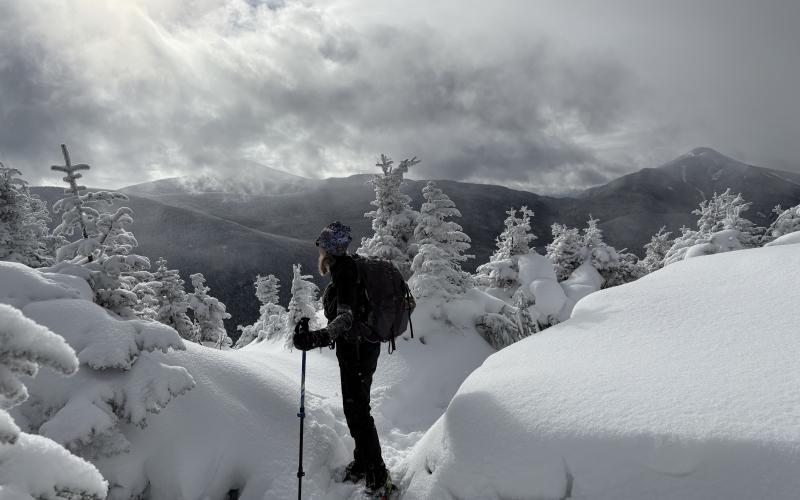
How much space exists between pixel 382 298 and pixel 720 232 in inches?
1018

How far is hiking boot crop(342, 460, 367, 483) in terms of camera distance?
204 inches

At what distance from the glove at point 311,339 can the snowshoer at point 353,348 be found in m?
0.01

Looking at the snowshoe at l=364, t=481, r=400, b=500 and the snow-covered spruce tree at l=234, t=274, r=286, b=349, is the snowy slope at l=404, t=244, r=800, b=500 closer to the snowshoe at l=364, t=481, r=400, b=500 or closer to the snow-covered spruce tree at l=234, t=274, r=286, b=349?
the snowshoe at l=364, t=481, r=400, b=500

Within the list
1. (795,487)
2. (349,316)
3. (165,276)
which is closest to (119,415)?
(349,316)

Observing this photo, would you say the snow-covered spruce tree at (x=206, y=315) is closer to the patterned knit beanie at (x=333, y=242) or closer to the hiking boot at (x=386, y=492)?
the hiking boot at (x=386, y=492)

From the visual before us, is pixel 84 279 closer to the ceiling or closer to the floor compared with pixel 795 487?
closer to the ceiling

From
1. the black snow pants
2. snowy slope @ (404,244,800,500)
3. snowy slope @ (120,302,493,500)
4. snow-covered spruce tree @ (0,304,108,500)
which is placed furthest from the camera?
the black snow pants

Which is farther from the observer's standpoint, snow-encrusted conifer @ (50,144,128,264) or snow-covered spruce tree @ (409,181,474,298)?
snow-covered spruce tree @ (409,181,474,298)

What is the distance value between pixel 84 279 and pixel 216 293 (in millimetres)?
146335

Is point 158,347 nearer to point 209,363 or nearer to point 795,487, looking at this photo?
point 209,363

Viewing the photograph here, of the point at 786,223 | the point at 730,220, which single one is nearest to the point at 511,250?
the point at 730,220

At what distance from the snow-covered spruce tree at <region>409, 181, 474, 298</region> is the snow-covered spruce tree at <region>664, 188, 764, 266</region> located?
11.8 m

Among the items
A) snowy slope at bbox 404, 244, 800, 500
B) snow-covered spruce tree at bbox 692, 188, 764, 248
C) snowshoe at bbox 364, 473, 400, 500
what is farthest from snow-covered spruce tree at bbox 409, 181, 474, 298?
snow-covered spruce tree at bbox 692, 188, 764, 248

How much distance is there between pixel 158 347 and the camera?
507cm
